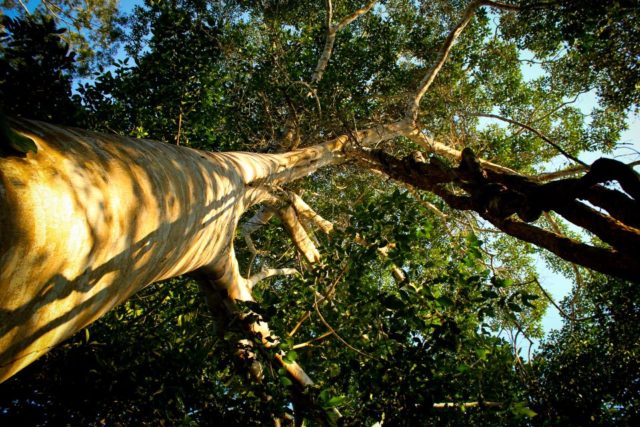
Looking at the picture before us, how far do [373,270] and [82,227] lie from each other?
140 inches

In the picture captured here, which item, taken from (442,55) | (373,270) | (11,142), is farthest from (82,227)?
(442,55)

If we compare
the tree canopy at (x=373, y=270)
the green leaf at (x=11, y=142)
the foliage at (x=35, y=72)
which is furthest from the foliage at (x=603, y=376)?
the foliage at (x=35, y=72)

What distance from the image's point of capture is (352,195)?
8227mm

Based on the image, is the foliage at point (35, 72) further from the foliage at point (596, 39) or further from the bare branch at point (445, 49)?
the foliage at point (596, 39)

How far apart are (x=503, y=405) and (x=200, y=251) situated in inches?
87.3

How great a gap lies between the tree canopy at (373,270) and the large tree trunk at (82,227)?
3.50 feet

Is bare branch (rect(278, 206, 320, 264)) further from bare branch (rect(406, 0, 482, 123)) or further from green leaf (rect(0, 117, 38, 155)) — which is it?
green leaf (rect(0, 117, 38, 155))

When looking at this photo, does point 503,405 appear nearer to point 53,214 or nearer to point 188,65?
point 53,214

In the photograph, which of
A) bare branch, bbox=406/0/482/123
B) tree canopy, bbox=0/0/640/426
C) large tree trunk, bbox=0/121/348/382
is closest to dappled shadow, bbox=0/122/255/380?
large tree trunk, bbox=0/121/348/382

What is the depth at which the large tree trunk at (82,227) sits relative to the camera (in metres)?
0.84

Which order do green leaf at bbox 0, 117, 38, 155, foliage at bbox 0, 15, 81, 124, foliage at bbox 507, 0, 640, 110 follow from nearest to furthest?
green leaf at bbox 0, 117, 38, 155 < foliage at bbox 0, 15, 81, 124 < foliage at bbox 507, 0, 640, 110

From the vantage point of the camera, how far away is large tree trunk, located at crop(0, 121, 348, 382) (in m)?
0.84

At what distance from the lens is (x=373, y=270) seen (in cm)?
420

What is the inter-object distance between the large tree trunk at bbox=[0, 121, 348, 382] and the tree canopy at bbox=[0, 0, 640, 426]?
3.50 feet
